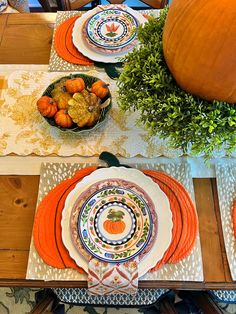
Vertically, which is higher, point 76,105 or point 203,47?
point 203,47

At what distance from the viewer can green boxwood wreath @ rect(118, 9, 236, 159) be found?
2.43 ft

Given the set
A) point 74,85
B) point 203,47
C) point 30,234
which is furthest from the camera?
point 74,85

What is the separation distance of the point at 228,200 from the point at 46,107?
474 millimetres

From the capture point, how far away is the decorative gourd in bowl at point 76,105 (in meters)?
0.91

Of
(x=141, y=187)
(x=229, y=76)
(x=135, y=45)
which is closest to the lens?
(x=229, y=76)

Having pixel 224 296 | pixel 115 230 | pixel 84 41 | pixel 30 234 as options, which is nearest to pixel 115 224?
pixel 115 230

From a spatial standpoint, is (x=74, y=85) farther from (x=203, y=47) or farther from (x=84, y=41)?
(x=203, y=47)

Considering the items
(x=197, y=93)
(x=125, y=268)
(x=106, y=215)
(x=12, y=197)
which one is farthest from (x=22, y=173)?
(x=197, y=93)

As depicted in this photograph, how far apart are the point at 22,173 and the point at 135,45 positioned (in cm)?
48

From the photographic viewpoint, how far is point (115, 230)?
2.59 ft

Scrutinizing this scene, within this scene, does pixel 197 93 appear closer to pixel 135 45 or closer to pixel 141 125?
pixel 141 125

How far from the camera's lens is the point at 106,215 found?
806 millimetres

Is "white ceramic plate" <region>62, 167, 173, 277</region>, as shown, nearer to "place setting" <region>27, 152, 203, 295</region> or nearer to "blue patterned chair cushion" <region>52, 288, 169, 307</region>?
"place setting" <region>27, 152, 203, 295</region>

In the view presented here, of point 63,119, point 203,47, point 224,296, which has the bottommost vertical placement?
point 224,296
